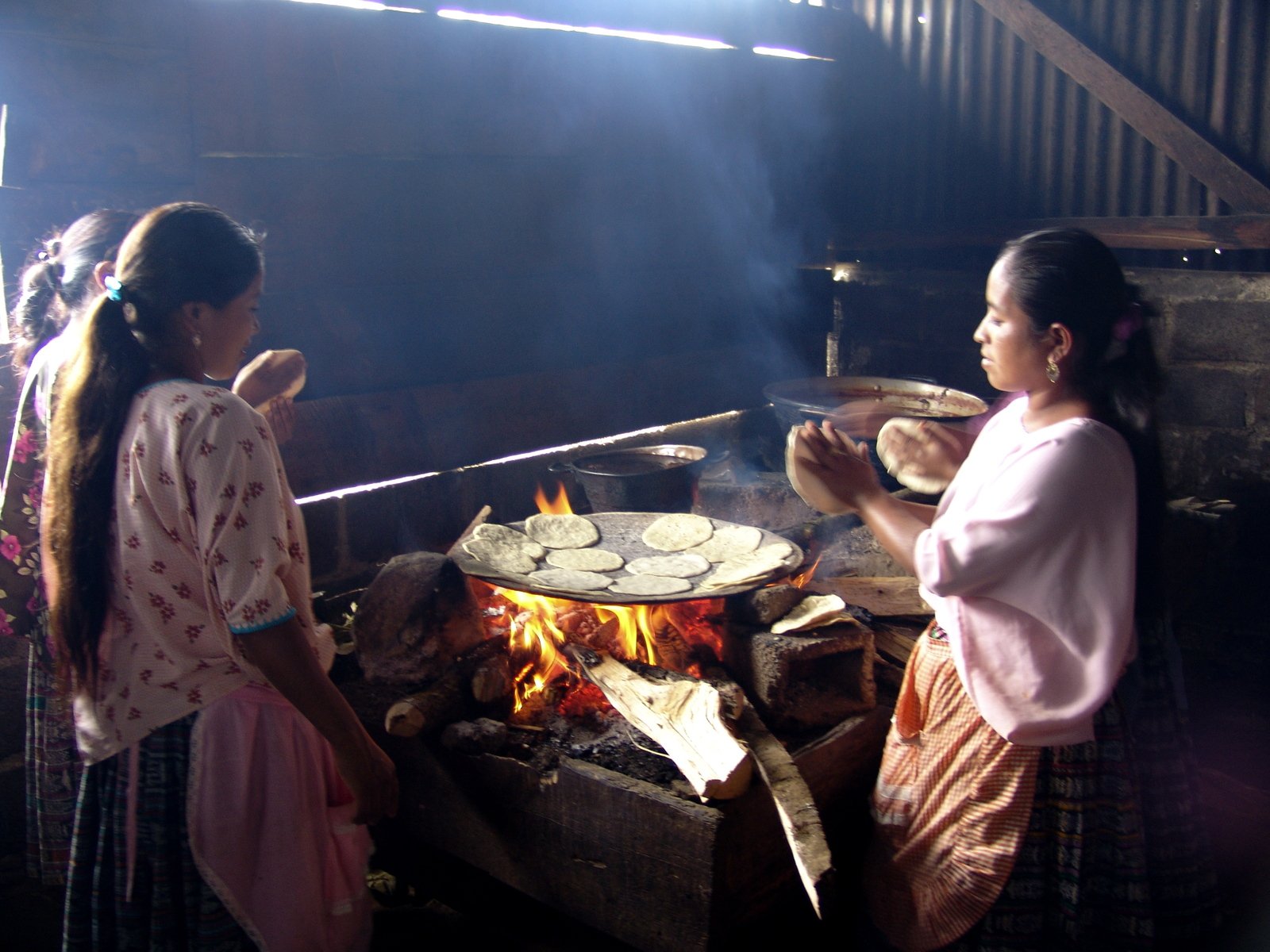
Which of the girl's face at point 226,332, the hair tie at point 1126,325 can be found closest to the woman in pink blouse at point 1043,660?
the hair tie at point 1126,325

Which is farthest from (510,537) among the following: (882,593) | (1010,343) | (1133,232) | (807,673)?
(1133,232)

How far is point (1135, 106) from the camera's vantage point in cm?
486

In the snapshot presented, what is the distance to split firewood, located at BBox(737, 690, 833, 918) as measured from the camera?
7.16 ft

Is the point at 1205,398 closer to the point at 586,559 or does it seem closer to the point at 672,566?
the point at 672,566

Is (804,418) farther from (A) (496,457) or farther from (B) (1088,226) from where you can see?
(B) (1088,226)

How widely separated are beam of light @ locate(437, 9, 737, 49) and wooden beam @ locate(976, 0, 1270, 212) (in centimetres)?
155

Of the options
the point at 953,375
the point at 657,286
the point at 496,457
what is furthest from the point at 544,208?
the point at 953,375

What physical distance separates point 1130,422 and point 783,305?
4.39m

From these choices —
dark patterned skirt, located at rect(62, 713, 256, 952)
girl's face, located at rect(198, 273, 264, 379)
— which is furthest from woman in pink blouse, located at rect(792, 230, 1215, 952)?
dark patterned skirt, located at rect(62, 713, 256, 952)

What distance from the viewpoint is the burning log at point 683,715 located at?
8.05 ft

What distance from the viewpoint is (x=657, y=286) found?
5.68 metres

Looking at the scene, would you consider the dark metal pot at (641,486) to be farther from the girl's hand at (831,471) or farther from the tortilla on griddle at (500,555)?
the girl's hand at (831,471)

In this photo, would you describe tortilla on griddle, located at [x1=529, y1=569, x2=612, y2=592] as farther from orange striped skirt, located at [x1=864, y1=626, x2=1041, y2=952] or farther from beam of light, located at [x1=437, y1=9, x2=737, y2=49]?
beam of light, located at [x1=437, y1=9, x2=737, y2=49]

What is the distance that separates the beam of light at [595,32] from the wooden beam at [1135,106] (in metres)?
1.55
